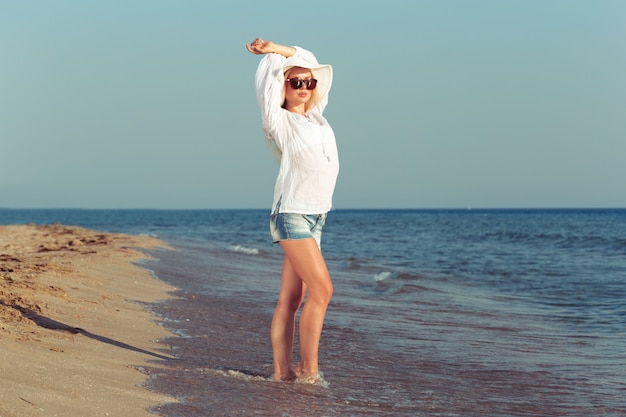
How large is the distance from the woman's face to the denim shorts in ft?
2.46

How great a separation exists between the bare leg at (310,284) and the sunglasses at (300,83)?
3.26 ft

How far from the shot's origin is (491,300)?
456 inches

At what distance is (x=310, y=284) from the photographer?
15.9 feet

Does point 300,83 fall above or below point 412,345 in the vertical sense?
above

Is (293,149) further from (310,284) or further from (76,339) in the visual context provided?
(76,339)

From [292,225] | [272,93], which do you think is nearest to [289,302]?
[292,225]

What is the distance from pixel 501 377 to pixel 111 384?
2.99 m

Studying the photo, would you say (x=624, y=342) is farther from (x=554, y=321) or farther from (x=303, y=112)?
(x=303, y=112)

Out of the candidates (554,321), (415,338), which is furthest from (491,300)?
(415,338)

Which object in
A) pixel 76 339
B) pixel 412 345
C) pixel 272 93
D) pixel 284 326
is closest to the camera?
pixel 272 93

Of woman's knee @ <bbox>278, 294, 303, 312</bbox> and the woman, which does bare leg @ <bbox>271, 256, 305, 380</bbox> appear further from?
the woman

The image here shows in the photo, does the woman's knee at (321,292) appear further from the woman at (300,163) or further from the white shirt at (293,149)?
the white shirt at (293,149)

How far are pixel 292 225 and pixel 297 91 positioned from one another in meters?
0.88

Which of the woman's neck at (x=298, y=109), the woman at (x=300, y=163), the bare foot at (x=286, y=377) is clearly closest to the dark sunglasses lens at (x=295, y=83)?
the woman at (x=300, y=163)
